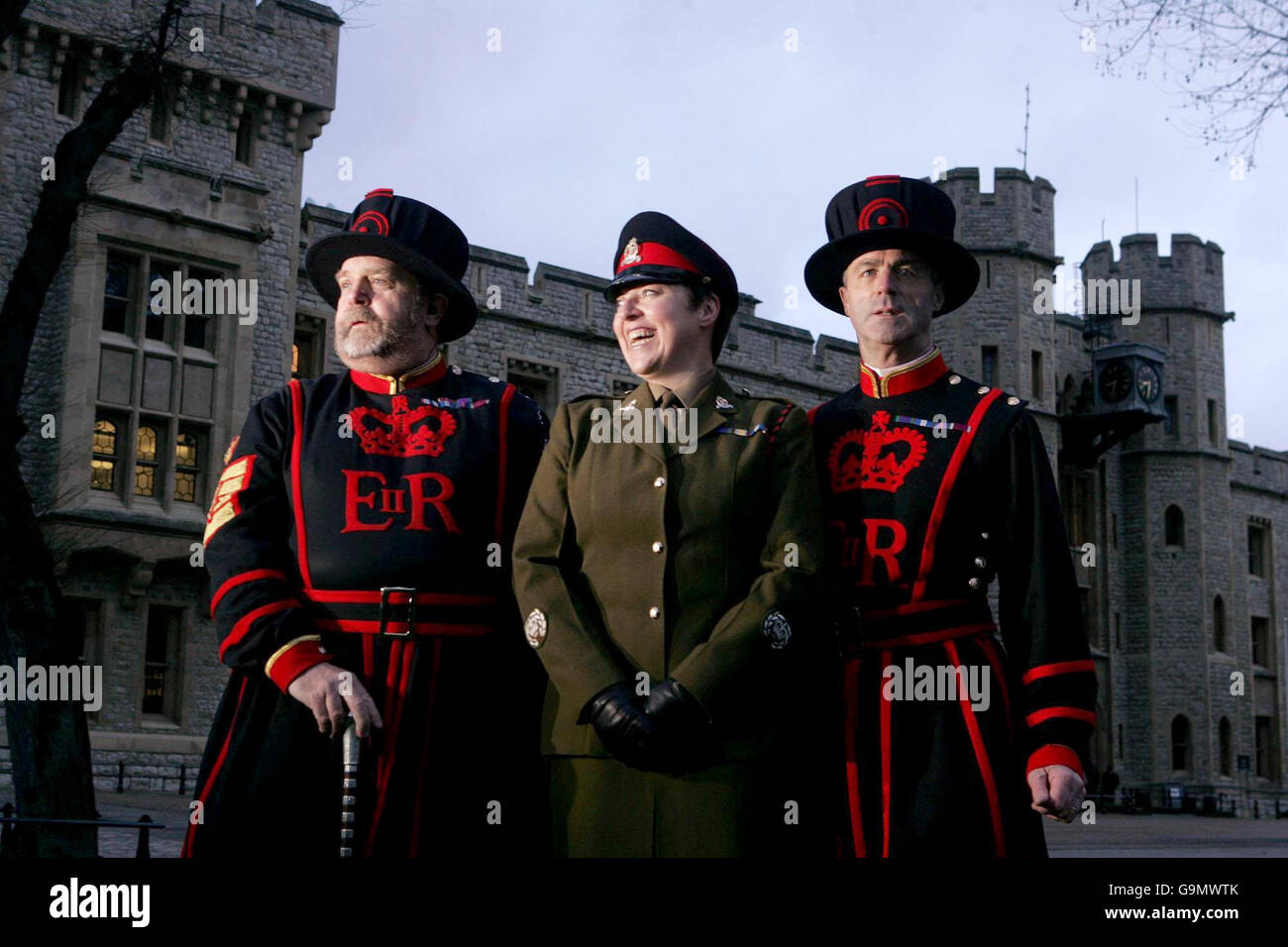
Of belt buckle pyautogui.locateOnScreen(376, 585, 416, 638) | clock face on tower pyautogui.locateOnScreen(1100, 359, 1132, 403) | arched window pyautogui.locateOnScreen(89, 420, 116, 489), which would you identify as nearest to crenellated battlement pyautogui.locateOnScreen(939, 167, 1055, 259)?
A: clock face on tower pyautogui.locateOnScreen(1100, 359, 1132, 403)

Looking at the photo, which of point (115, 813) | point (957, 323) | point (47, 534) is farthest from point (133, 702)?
point (957, 323)

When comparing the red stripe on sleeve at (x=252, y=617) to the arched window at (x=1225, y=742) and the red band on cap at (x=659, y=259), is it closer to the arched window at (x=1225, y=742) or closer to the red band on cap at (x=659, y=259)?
the red band on cap at (x=659, y=259)

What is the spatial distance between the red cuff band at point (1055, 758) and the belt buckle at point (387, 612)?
1518 mm

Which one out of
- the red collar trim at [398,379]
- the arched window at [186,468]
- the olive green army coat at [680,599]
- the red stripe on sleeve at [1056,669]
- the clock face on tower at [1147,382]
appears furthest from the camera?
the clock face on tower at [1147,382]

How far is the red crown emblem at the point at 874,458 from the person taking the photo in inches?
154

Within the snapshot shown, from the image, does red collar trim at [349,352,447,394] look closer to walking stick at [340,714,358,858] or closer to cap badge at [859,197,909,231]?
walking stick at [340,714,358,858]

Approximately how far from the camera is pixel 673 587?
11.9ft

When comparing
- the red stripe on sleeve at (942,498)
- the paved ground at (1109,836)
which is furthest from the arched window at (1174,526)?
the red stripe on sleeve at (942,498)

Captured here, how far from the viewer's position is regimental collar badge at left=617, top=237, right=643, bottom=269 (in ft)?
12.6
